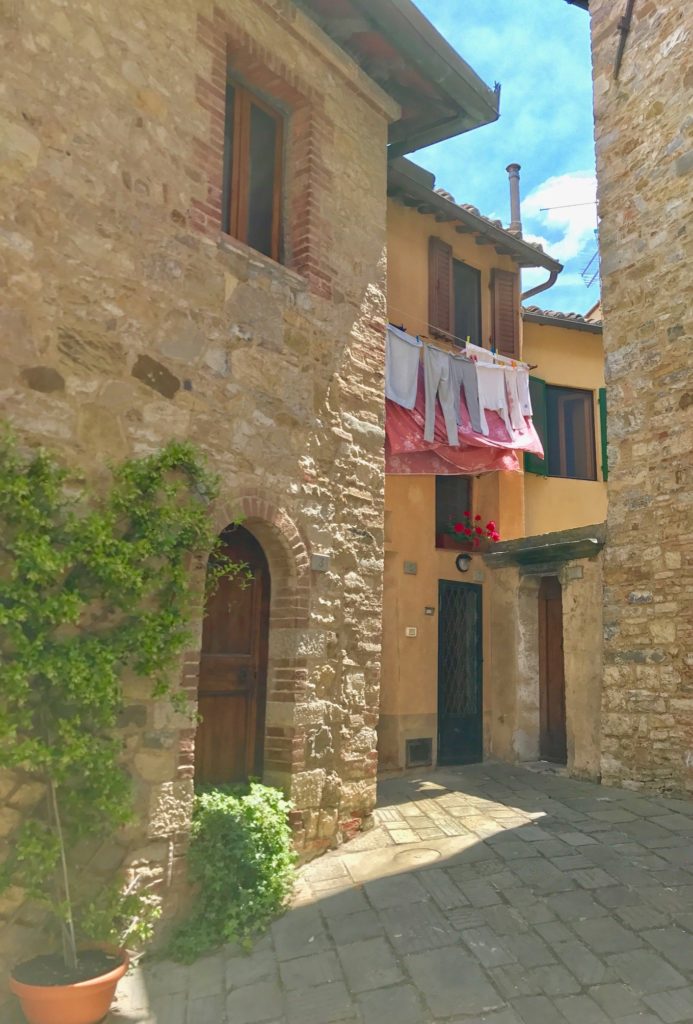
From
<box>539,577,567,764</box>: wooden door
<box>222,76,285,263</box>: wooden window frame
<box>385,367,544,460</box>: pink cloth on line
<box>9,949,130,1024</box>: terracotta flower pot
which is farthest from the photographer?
<box>539,577,567,764</box>: wooden door

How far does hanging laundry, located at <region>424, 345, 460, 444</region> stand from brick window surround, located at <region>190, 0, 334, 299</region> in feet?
8.67

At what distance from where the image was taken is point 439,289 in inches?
365

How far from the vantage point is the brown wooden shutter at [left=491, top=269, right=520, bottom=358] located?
10.0m

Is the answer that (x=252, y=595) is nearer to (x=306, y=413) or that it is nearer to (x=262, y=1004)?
(x=306, y=413)

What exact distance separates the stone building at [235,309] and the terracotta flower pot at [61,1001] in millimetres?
405

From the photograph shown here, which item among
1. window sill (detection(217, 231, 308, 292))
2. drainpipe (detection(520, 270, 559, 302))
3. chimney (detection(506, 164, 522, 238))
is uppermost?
chimney (detection(506, 164, 522, 238))

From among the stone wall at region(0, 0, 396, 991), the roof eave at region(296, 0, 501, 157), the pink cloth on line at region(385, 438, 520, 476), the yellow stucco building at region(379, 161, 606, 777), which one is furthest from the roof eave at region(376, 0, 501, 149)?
the pink cloth on line at region(385, 438, 520, 476)

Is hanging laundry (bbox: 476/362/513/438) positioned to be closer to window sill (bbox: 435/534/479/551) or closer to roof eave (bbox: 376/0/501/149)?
window sill (bbox: 435/534/479/551)

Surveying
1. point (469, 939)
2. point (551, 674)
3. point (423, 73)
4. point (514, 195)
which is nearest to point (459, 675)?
point (551, 674)

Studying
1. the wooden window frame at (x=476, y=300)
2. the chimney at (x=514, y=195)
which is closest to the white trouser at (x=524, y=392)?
the wooden window frame at (x=476, y=300)

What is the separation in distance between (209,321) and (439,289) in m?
5.26

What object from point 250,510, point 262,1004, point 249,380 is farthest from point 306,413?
point 262,1004

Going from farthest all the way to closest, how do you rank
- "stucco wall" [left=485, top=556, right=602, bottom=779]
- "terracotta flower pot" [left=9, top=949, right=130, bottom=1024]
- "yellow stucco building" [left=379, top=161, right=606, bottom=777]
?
"yellow stucco building" [left=379, top=161, right=606, bottom=777]
"stucco wall" [left=485, top=556, right=602, bottom=779]
"terracotta flower pot" [left=9, top=949, right=130, bottom=1024]

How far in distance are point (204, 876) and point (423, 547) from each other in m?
5.11
